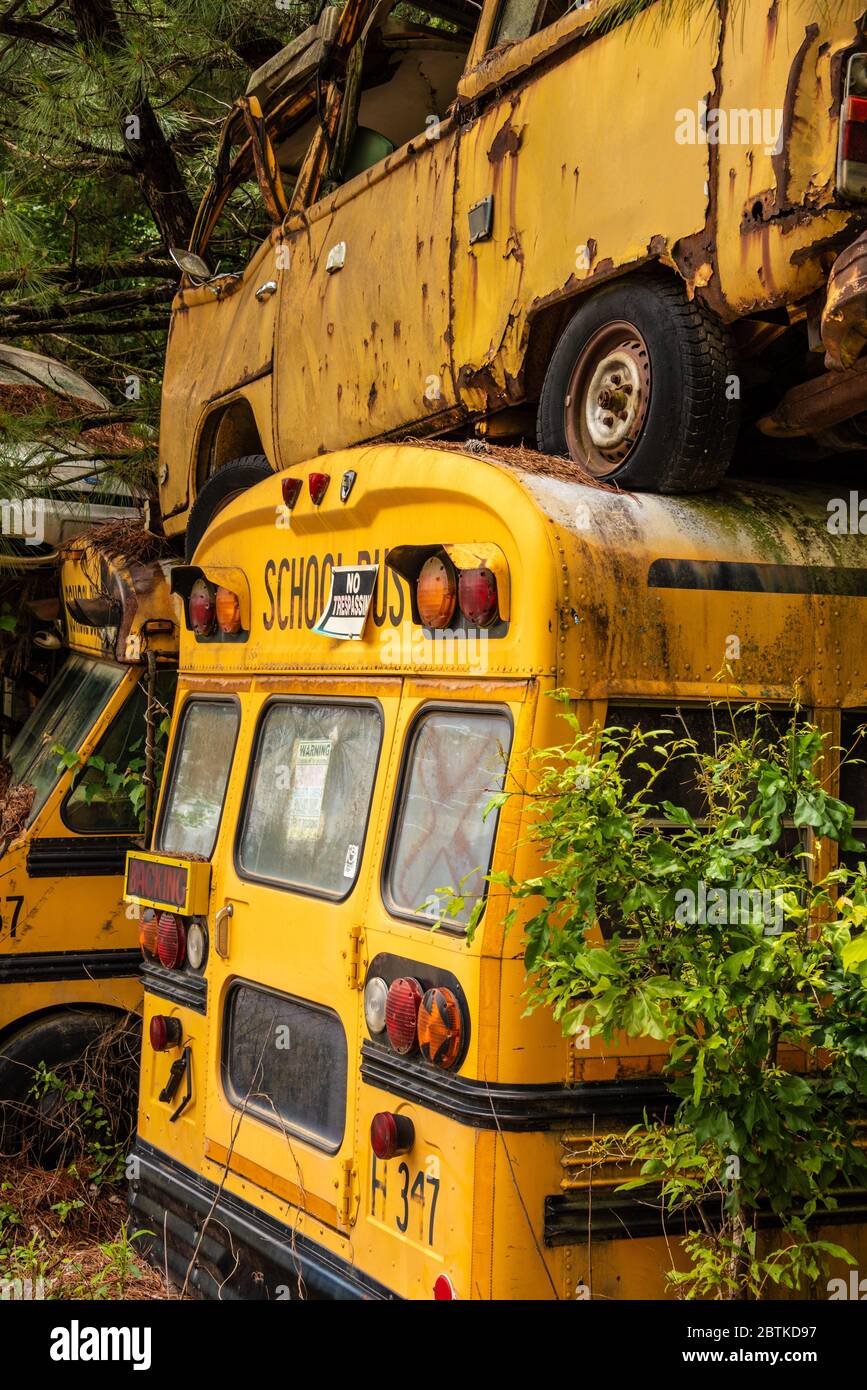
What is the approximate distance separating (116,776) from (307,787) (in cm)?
224

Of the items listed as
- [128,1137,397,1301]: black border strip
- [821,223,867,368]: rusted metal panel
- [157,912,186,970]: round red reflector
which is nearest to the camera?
[821,223,867,368]: rusted metal panel

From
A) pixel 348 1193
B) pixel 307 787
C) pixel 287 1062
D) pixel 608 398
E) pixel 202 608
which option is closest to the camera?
pixel 348 1193

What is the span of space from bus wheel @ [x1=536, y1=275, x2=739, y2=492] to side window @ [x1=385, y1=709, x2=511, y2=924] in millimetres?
813

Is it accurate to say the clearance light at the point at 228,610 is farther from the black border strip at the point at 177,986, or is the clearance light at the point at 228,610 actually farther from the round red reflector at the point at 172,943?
the black border strip at the point at 177,986

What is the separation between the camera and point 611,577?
3490 millimetres

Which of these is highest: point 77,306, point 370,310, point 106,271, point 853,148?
point 106,271

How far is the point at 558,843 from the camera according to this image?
3049 mm

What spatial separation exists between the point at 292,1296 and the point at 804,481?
8.76 feet

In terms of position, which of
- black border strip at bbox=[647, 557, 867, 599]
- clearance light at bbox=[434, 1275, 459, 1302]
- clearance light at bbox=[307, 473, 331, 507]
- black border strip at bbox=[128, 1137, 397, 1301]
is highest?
clearance light at bbox=[307, 473, 331, 507]

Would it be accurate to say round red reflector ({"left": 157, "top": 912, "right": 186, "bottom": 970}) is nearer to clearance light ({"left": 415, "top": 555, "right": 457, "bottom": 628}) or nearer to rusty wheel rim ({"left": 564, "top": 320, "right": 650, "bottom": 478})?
clearance light ({"left": 415, "top": 555, "right": 457, "bottom": 628})

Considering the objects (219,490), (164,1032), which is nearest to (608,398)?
(164,1032)

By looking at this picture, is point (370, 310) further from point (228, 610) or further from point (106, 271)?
point (106, 271)

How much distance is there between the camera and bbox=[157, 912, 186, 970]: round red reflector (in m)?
5.00

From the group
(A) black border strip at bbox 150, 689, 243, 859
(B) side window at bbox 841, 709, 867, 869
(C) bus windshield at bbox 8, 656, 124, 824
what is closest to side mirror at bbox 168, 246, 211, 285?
(C) bus windshield at bbox 8, 656, 124, 824
